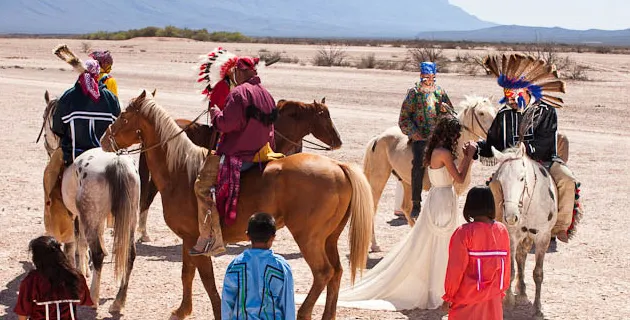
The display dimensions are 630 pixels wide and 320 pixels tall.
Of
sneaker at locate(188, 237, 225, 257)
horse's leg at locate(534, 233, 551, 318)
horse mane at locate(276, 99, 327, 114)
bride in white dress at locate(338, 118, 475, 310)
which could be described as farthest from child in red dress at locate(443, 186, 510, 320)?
horse mane at locate(276, 99, 327, 114)

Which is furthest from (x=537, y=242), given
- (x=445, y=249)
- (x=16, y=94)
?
(x=16, y=94)

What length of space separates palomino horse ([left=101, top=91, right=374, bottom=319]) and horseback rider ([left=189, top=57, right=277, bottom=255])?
183 millimetres

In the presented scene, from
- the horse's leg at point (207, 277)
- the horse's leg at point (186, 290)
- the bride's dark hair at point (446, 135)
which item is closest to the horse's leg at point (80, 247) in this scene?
the horse's leg at point (186, 290)

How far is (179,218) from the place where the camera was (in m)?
7.66

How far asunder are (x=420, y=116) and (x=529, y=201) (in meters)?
2.71

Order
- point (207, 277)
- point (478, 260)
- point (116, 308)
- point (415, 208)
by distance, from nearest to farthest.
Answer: point (478, 260) → point (207, 277) → point (116, 308) → point (415, 208)

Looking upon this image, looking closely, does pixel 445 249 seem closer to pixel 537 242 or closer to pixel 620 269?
pixel 537 242

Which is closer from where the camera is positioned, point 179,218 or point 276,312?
point 276,312

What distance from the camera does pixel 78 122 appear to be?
345 inches

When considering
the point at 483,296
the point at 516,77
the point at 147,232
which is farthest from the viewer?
the point at 147,232

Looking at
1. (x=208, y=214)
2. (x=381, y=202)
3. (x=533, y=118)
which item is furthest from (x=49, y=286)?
(x=381, y=202)

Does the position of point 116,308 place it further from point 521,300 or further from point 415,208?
point 415,208

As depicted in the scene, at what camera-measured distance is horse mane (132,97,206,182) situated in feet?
25.4

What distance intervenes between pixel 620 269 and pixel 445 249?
3.14m
